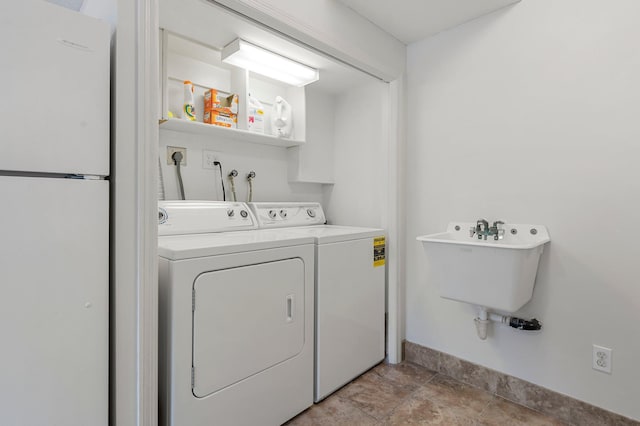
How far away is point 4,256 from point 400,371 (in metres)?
2.08

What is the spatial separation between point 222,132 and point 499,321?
6.57ft

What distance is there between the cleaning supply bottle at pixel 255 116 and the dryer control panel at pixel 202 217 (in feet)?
1.80

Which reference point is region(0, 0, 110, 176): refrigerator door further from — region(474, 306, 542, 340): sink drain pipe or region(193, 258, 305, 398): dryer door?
region(474, 306, 542, 340): sink drain pipe

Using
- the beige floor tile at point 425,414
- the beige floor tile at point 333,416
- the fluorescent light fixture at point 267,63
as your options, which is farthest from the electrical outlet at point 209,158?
the beige floor tile at point 425,414

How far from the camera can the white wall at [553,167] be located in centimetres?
149

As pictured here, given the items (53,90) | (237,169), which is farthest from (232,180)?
(53,90)

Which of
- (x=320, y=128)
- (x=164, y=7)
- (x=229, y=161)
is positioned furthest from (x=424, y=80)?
(x=164, y=7)

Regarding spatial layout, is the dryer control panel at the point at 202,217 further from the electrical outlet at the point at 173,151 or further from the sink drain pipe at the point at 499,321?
the sink drain pipe at the point at 499,321

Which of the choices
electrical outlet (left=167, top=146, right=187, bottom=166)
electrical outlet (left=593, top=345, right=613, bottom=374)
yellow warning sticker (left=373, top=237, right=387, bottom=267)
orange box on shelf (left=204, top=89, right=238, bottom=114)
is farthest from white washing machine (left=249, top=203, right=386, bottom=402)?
electrical outlet (left=593, top=345, right=613, bottom=374)

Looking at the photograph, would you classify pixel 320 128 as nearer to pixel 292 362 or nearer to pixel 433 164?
pixel 433 164

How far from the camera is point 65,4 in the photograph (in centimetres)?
153

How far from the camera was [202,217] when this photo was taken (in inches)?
71.3

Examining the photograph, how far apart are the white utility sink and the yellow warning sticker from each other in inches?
16.6

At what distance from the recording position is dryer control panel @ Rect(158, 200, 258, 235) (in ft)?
5.45
